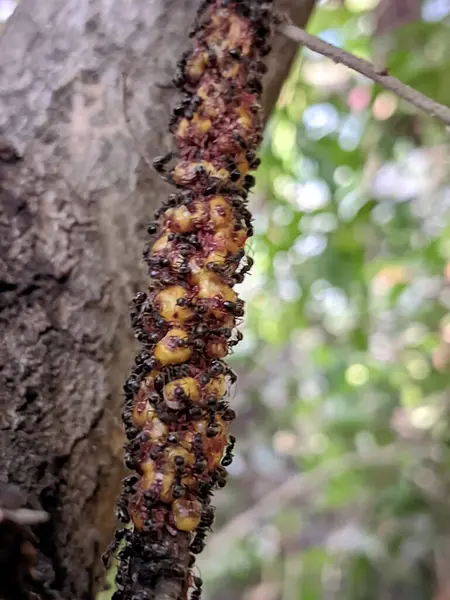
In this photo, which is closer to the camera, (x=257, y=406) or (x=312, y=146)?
(x=312, y=146)

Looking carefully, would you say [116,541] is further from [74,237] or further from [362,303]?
[362,303]

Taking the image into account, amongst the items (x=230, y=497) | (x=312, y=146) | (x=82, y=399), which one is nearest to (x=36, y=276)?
(x=82, y=399)

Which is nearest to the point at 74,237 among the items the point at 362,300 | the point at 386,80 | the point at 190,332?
the point at 190,332

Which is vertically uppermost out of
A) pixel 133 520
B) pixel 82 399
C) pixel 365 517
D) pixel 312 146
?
pixel 312 146

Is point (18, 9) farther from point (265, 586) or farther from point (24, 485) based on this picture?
point (265, 586)

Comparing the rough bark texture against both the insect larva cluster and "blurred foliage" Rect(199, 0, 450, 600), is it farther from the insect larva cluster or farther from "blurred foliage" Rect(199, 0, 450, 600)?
"blurred foliage" Rect(199, 0, 450, 600)
